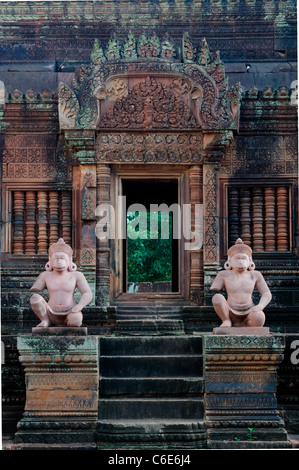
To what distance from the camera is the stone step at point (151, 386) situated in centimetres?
822

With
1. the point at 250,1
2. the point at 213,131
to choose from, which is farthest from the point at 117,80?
the point at 250,1

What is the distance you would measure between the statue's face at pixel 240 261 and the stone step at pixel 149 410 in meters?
1.50

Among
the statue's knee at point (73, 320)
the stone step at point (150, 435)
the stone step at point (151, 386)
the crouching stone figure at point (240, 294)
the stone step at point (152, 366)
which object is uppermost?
the crouching stone figure at point (240, 294)

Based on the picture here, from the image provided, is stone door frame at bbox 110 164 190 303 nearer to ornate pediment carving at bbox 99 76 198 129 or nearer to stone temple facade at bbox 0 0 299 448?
stone temple facade at bbox 0 0 299 448

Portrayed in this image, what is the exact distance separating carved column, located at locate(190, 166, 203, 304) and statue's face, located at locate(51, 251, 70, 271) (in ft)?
7.35

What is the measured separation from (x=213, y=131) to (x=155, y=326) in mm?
2615

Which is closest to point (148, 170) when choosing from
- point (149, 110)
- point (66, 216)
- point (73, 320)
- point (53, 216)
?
point (149, 110)

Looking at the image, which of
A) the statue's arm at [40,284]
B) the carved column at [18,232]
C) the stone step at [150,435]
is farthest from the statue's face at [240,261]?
the carved column at [18,232]

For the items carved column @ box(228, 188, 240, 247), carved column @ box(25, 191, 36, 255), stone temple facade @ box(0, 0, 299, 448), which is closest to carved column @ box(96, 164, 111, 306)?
stone temple facade @ box(0, 0, 299, 448)

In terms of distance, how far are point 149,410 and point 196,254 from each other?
2601 mm

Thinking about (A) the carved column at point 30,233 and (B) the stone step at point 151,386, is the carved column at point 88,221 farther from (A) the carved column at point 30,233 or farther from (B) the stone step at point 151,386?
(B) the stone step at point 151,386

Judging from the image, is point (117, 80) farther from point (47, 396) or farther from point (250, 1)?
point (47, 396)

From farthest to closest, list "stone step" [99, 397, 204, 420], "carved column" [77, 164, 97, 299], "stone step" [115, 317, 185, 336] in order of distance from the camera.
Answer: "carved column" [77, 164, 97, 299] < "stone step" [115, 317, 185, 336] < "stone step" [99, 397, 204, 420]

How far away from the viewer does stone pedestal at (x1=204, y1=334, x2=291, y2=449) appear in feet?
25.9
